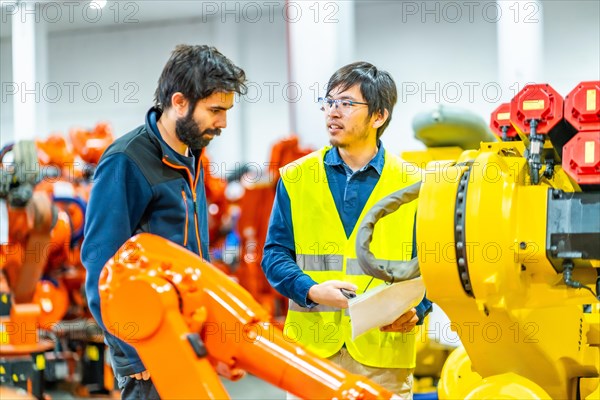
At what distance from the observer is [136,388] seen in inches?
93.7

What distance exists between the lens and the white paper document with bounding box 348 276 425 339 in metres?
2.20

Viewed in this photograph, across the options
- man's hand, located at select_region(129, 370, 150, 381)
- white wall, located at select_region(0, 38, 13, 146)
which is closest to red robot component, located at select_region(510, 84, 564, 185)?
man's hand, located at select_region(129, 370, 150, 381)

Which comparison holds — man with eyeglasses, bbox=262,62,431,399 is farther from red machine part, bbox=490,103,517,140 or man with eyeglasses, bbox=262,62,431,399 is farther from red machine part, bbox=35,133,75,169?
red machine part, bbox=35,133,75,169

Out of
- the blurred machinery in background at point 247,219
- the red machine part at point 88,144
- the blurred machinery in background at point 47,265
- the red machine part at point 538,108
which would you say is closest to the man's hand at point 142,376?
the red machine part at point 538,108

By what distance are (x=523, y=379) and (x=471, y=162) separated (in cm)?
59

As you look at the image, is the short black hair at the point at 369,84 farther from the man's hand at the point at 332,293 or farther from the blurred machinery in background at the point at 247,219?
the blurred machinery in background at the point at 247,219

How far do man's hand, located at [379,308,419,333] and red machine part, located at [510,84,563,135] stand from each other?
68cm

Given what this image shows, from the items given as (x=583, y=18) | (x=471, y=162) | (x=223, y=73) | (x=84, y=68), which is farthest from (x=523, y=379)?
(x=84, y=68)

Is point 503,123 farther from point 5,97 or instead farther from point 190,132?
point 5,97

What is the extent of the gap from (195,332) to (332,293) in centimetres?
73

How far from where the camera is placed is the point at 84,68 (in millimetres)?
12625

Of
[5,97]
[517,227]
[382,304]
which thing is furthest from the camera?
[5,97]

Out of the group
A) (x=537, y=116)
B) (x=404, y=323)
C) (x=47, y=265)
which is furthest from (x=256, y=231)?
(x=537, y=116)

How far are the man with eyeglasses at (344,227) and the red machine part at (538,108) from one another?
672mm
